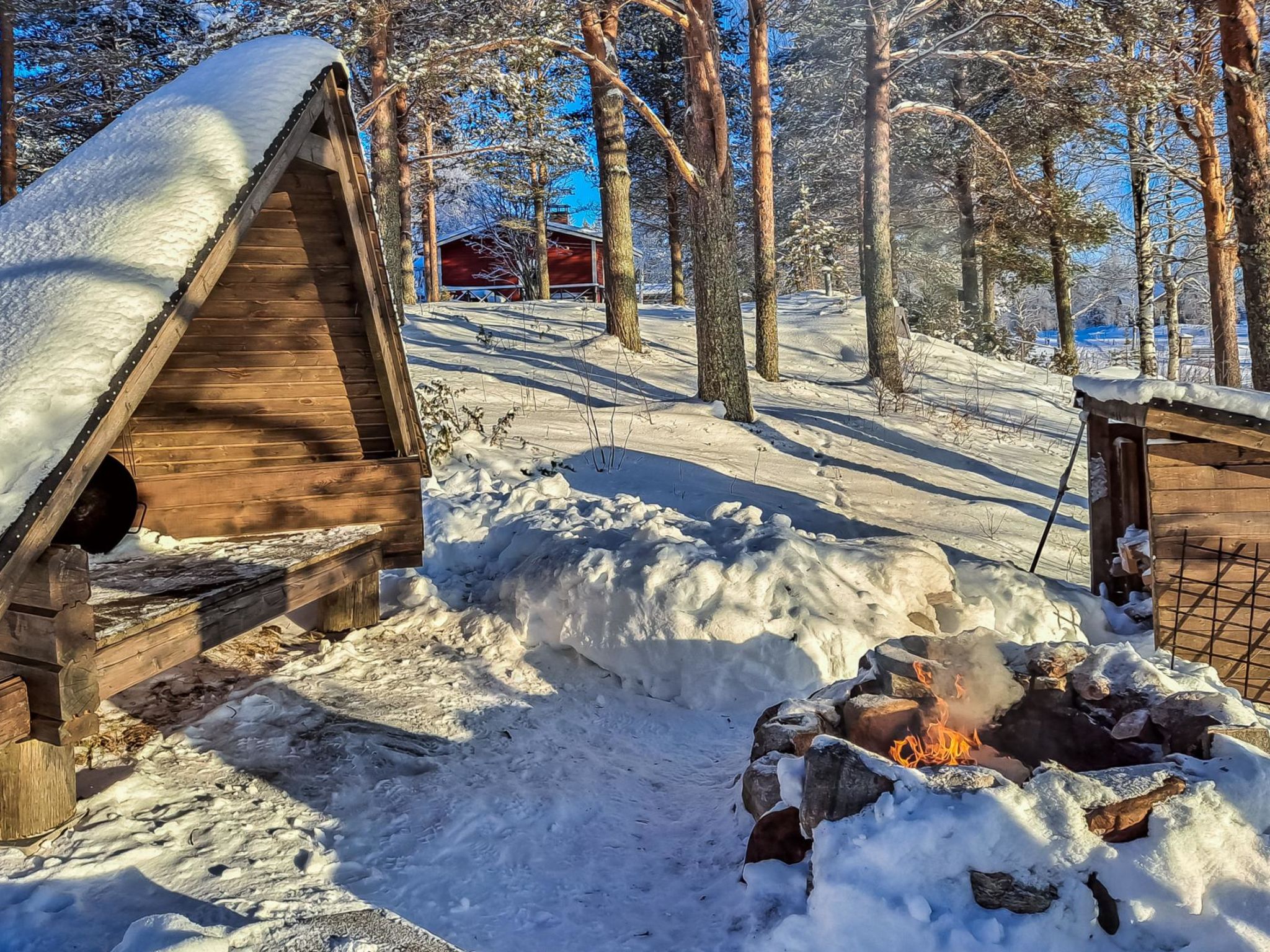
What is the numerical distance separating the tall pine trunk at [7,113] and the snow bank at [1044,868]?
1626 cm

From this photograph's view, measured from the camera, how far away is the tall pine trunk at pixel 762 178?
1380cm

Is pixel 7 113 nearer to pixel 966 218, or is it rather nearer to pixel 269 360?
pixel 269 360

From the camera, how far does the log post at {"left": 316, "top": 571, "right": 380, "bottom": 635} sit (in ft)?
17.5

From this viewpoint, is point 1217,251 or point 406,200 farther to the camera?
point 406,200

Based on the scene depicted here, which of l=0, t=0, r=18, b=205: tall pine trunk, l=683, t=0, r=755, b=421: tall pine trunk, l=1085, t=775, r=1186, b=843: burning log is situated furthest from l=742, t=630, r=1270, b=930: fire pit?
l=0, t=0, r=18, b=205: tall pine trunk

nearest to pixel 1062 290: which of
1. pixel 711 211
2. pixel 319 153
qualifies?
pixel 711 211

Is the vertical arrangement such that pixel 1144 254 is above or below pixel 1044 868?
above

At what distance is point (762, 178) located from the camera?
15625 mm

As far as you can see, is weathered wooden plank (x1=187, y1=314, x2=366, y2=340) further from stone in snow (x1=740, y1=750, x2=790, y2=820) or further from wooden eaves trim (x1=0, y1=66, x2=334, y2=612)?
stone in snow (x1=740, y1=750, x2=790, y2=820)

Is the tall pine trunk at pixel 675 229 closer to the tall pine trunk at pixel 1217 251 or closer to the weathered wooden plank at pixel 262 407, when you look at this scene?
the tall pine trunk at pixel 1217 251

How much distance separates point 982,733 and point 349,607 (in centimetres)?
375

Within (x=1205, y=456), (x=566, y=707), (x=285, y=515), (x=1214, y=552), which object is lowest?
(x=566, y=707)

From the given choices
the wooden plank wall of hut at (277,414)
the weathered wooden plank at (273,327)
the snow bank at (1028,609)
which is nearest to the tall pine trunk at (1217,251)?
the snow bank at (1028,609)

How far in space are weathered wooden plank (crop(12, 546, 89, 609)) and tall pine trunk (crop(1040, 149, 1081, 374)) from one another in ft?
62.3
